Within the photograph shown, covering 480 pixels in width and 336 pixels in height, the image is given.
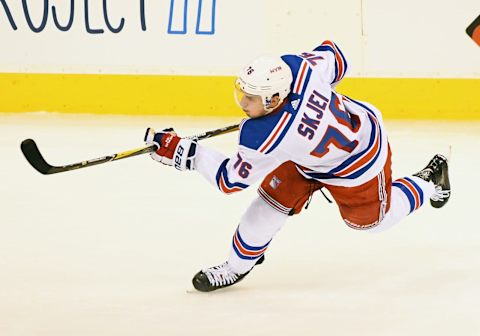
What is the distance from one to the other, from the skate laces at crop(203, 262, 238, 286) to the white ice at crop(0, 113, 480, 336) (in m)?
0.04

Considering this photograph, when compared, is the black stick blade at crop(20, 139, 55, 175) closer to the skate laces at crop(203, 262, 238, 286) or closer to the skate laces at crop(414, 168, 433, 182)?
the skate laces at crop(203, 262, 238, 286)

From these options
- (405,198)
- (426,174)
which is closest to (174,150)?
(405,198)

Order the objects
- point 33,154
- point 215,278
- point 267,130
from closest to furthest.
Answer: point 267,130 < point 33,154 < point 215,278

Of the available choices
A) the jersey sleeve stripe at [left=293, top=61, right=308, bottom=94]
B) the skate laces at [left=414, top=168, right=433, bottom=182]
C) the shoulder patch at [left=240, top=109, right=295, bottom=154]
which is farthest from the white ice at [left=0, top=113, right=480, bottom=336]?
the jersey sleeve stripe at [left=293, top=61, right=308, bottom=94]

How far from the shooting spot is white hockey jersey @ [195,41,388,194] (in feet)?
9.06

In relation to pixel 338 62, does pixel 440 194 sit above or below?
below

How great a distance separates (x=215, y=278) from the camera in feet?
10.5

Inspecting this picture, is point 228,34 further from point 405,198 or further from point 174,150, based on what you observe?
point 174,150

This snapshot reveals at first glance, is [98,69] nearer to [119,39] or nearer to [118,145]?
[119,39]

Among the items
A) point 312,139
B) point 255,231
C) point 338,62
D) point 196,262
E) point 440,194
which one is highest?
point 338,62

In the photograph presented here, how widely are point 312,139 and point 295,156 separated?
0.08m

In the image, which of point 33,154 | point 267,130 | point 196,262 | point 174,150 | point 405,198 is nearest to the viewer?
point 267,130

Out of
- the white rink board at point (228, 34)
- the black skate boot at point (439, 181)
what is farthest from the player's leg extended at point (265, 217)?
the white rink board at point (228, 34)

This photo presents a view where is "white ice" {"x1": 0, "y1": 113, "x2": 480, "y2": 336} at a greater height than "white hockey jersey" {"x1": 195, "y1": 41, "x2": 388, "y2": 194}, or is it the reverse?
"white hockey jersey" {"x1": 195, "y1": 41, "x2": 388, "y2": 194}
